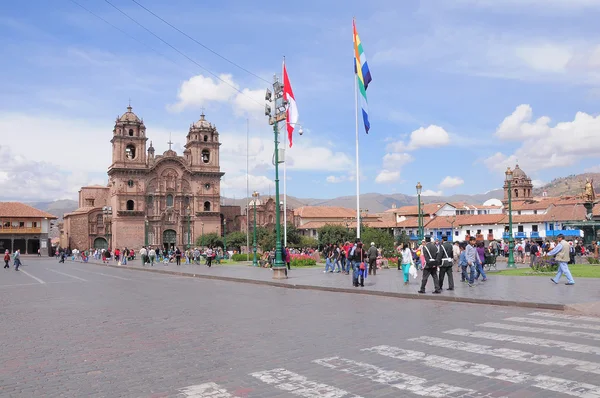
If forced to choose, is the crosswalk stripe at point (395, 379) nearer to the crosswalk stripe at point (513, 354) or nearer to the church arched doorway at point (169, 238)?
the crosswalk stripe at point (513, 354)

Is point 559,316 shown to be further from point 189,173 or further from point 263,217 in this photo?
point 263,217

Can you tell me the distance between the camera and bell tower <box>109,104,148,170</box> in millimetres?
76125

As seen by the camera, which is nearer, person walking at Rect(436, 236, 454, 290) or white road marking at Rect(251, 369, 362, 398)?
white road marking at Rect(251, 369, 362, 398)

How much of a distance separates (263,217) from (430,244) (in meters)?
76.6

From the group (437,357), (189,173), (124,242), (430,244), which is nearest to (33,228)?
(124,242)

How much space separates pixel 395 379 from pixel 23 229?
8179cm

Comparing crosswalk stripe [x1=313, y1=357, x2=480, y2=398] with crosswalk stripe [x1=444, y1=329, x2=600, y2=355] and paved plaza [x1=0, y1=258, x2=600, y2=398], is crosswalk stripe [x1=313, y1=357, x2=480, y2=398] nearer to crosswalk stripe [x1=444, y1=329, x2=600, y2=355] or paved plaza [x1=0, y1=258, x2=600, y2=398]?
paved plaza [x1=0, y1=258, x2=600, y2=398]

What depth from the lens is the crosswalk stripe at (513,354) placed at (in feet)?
20.4

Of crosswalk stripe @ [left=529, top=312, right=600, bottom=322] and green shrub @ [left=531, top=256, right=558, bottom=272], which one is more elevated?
green shrub @ [left=531, top=256, right=558, bottom=272]

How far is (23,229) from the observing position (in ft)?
251

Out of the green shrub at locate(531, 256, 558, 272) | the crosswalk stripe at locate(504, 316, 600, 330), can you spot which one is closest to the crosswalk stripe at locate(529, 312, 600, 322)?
the crosswalk stripe at locate(504, 316, 600, 330)

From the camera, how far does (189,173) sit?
81.1 m

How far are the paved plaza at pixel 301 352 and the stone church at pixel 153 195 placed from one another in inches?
2598

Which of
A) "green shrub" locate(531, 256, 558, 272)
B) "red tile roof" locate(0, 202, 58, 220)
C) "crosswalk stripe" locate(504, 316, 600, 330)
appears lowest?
"crosswalk stripe" locate(504, 316, 600, 330)
